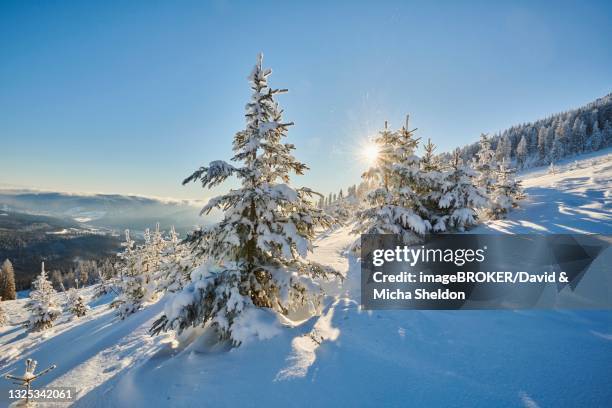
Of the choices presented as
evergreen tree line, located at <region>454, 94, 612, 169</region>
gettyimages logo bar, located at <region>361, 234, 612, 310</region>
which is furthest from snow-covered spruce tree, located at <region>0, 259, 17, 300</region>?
evergreen tree line, located at <region>454, 94, 612, 169</region>

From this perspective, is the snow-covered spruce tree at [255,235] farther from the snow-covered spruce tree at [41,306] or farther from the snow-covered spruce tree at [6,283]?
the snow-covered spruce tree at [6,283]

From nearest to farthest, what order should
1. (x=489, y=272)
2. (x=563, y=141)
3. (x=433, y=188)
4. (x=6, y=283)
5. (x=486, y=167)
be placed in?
(x=489, y=272), (x=433, y=188), (x=486, y=167), (x=6, y=283), (x=563, y=141)

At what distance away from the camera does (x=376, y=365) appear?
18.6ft

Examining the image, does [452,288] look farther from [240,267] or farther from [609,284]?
[240,267]

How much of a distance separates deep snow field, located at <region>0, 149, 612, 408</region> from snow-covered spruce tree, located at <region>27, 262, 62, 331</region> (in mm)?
38742

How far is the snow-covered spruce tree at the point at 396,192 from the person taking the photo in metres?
13.9

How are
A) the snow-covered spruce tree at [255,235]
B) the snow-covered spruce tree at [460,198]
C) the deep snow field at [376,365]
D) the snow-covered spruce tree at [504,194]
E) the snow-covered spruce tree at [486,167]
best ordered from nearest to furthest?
Answer: the deep snow field at [376,365] < the snow-covered spruce tree at [255,235] < the snow-covered spruce tree at [460,198] < the snow-covered spruce tree at [504,194] < the snow-covered spruce tree at [486,167]

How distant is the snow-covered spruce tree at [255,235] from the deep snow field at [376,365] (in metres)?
0.93

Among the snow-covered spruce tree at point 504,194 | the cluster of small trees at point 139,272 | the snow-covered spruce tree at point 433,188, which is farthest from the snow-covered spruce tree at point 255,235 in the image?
the snow-covered spruce tree at point 504,194

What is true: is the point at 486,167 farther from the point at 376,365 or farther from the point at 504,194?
the point at 376,365

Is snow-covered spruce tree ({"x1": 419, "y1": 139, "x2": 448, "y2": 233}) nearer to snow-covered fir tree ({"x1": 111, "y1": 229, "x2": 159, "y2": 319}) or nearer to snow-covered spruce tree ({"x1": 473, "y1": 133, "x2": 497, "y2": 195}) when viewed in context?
snow-covered spruce tree ({"x1": 473, "y1": 133, "x2": 497, "y2": 195})

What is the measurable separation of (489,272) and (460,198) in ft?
17.0

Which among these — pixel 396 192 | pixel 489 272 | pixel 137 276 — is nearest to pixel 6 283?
pixel 137 276

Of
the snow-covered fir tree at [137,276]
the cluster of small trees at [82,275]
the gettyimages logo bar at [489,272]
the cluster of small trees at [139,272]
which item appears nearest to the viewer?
the gettyimages logo bar at [489,272]
